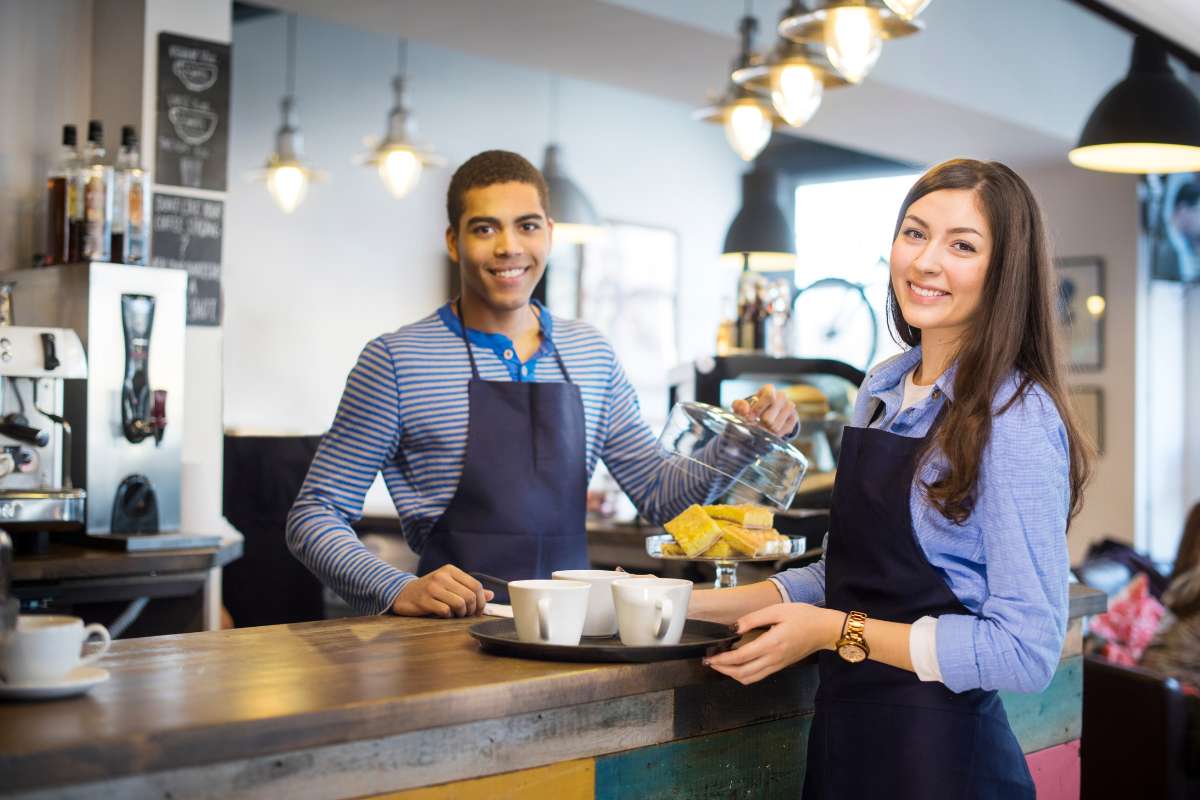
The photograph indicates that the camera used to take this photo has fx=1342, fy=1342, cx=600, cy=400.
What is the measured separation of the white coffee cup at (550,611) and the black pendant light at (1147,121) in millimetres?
2699

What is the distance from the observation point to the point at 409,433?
227cm

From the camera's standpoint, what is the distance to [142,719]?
1.20m

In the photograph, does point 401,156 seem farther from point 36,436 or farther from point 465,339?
point 465,339

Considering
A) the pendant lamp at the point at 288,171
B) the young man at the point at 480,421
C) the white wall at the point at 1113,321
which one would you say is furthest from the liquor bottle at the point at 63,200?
the white wall at the point at 1113,321

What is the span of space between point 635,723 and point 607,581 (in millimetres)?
175

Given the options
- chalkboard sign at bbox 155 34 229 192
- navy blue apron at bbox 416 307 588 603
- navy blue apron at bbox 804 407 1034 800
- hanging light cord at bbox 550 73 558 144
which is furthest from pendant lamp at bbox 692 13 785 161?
hanging light cord at bbox 550 73 558 144

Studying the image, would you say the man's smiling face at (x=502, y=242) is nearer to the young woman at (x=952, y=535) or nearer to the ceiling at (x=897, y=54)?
the young woman at (x=952, y=535)

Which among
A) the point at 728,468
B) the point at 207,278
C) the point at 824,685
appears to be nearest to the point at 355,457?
the point at 728,468

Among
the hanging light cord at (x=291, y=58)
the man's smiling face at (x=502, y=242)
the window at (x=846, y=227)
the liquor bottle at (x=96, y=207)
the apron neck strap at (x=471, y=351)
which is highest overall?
the hanging light cord at (x=291, y=58)

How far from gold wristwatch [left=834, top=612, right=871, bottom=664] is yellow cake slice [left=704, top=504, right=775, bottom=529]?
0.47m

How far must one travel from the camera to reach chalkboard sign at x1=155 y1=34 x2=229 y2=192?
12.9 ft

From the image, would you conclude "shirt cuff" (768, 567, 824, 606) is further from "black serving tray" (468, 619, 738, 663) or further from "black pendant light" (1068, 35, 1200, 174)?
"black pendant light" (1068, 35, 1200, 174)

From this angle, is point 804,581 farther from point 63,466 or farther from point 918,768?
point 63,466

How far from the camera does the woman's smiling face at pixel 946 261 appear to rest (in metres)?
1.62
